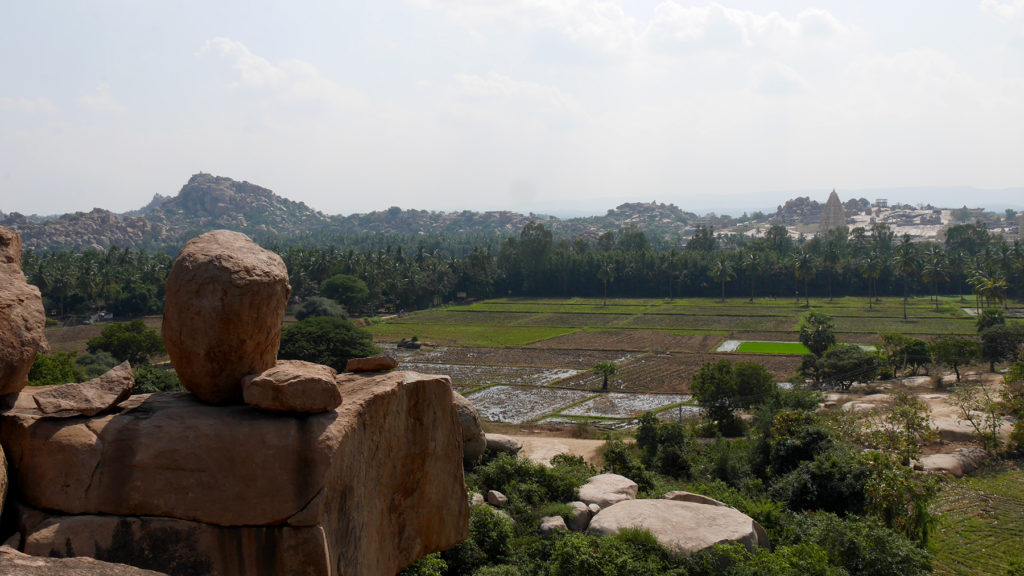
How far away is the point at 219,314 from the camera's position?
8070 millimetres

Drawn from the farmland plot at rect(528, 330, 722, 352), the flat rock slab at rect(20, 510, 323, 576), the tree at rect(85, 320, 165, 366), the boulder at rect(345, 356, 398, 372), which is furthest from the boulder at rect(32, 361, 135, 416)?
the farmland plot at rect(528, 330, 722, 352)

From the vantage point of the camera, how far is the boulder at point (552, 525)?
51.7 ft

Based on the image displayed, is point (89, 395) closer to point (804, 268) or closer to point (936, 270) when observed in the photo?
point (936, 270)

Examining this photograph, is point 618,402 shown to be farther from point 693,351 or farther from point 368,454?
point 368,454

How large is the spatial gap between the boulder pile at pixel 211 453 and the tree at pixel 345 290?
237 ft

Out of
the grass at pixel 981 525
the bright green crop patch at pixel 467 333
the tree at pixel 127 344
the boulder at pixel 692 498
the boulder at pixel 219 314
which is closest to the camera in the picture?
the boulder at pixel 219 314

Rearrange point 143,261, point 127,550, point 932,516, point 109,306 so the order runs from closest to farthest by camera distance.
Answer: point 127,550
point 932,516
point 109,306
point 143,261

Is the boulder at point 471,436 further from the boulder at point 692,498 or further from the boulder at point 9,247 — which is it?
the boulder at point 9,247

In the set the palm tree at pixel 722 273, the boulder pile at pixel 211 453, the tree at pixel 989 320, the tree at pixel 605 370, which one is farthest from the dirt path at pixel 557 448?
the palm tree at pixel 722 273

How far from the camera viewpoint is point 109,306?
81250 mm

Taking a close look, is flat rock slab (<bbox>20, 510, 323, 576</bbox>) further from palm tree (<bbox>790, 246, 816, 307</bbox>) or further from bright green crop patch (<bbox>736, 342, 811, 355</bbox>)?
palm tree (<bbox>790, 246, 816, 307</bbox>)

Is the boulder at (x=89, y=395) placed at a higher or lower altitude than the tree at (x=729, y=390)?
higher

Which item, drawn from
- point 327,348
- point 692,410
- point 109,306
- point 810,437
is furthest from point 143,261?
point 810,437

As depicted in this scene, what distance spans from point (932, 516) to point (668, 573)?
343 inches
